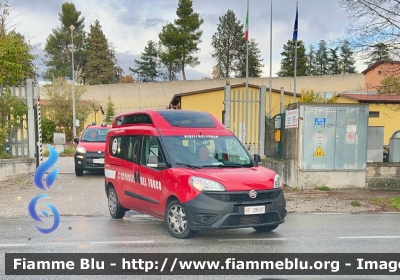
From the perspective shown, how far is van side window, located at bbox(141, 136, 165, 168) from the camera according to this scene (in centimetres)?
754

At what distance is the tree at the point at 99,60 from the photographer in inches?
3162

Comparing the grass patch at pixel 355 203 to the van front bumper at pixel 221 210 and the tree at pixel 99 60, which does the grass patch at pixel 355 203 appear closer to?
the van front bumper at pixel 221 210

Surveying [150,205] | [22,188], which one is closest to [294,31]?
[22,188]

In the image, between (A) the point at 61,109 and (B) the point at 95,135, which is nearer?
(B) the point at 95,135

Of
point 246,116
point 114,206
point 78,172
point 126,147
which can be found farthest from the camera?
point 78,172

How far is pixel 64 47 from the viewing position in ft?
272

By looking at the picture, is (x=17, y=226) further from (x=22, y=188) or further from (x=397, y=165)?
(x=397, y=165)

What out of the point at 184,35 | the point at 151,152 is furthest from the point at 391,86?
the point at 184,35

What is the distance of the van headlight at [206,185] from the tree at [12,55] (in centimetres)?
1137

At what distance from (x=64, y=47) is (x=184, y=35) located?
87.2ft

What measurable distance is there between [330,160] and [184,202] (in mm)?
7845

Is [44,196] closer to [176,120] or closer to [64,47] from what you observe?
[176,120]

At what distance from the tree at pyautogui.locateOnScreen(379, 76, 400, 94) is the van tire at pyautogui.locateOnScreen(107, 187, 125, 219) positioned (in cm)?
929

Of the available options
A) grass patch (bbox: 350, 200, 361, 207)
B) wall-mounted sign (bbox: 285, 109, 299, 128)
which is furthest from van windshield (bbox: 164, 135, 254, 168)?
wall-mounted sign (bbox: 285, 109, 299, 128)
